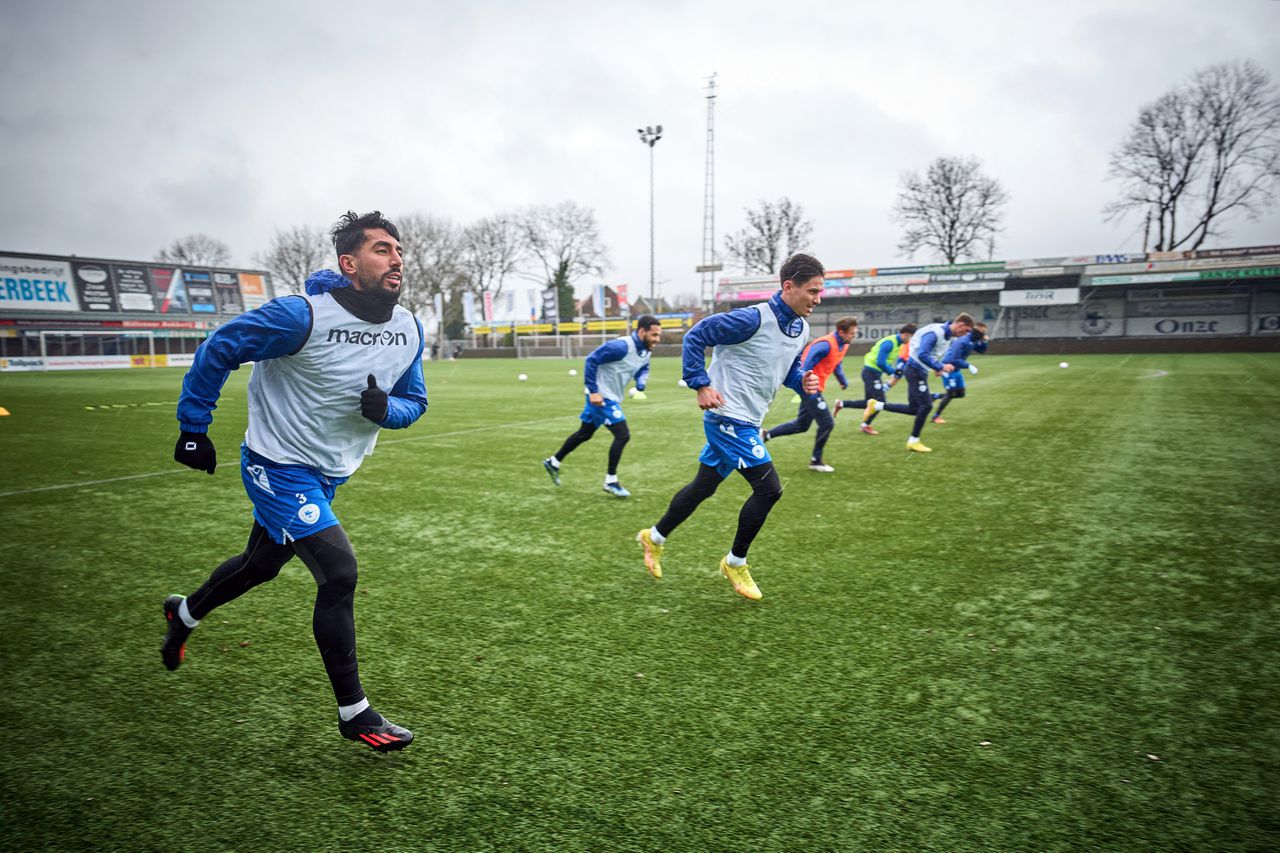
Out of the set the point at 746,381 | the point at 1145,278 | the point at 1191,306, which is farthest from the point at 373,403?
the point at 1191,306

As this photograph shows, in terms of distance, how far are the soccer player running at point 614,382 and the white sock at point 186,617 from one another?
15.3ft

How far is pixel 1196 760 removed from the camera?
2.65m

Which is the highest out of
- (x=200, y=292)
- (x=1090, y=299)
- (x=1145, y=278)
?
(x=200, y=292)

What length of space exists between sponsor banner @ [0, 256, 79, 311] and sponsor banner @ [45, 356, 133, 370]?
487cm

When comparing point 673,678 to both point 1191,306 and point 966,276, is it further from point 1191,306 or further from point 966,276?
point 1191,306

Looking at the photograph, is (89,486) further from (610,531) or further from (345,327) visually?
(345,327)

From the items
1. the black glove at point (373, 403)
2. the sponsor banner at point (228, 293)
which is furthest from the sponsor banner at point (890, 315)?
the black glove at point (373, 403)

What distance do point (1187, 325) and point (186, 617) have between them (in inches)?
2156

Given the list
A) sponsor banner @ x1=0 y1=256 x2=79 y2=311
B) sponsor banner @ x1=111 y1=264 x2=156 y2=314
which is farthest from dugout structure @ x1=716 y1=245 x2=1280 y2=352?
sponsor banner @ x1=0 y1=256 x2=79 y2=311

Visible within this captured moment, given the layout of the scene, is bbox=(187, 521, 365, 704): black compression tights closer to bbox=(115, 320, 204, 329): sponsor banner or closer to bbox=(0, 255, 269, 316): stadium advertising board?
bbox=(0, 255, 269, 316): stadium advertising board

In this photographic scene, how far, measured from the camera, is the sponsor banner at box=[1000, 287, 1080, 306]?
4416cm

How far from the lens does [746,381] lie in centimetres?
461

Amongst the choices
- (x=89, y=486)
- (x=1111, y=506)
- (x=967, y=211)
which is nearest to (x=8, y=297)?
(x=89, y=486)

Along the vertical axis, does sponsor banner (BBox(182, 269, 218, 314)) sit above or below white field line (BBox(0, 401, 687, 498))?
above
